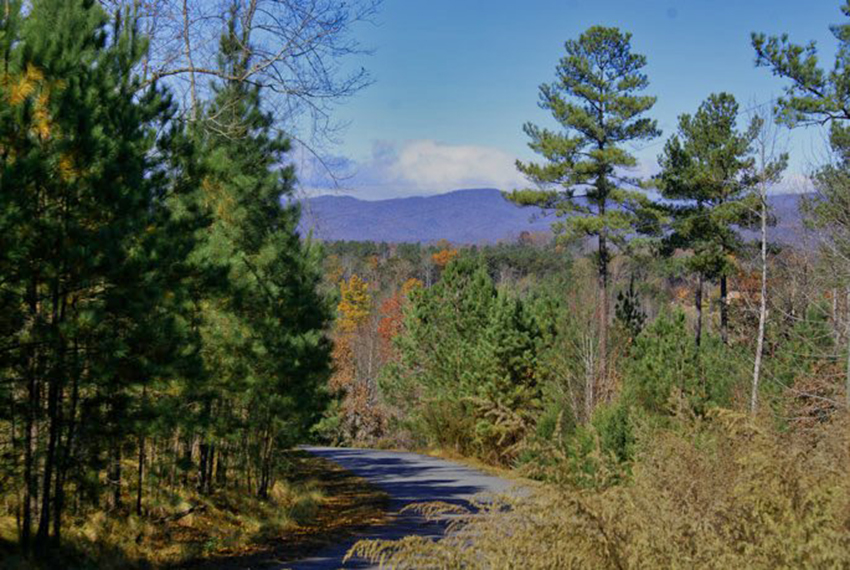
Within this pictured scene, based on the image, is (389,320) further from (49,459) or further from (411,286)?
(49,459)

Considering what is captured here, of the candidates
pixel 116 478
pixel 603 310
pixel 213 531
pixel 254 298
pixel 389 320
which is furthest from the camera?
pixel 389 320

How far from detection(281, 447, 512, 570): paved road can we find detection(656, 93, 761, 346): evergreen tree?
480 inches

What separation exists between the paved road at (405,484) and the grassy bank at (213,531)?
514mm

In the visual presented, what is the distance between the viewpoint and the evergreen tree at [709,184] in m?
28.8

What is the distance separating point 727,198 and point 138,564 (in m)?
26.4

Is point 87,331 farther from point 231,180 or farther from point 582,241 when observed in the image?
point 582,241

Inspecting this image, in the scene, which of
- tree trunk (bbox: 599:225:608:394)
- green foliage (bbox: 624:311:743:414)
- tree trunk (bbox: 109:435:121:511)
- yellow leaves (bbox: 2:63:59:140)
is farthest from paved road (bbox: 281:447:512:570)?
yellow leaves (bbox: 2:63:59:140)

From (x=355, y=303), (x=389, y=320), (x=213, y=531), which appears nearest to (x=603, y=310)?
(x=213, y=531)

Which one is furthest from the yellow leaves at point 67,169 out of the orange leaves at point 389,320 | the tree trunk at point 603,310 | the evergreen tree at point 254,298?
the orange leaves at point 389,320

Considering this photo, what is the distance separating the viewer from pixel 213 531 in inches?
492

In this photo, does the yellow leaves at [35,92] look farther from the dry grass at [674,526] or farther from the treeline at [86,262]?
the dry grass at [674,526]

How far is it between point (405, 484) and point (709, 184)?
17.1 m

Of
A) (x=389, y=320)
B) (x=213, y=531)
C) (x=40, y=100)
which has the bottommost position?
(x=213, y=531)

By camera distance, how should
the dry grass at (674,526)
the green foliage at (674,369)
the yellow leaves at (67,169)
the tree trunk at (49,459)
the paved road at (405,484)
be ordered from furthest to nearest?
the green foliage at (674,369) < the paved road at (405,484) < the tree trunk at (49,459) < the yellow leaves at (67,169) < the dry grass at (674,526)
